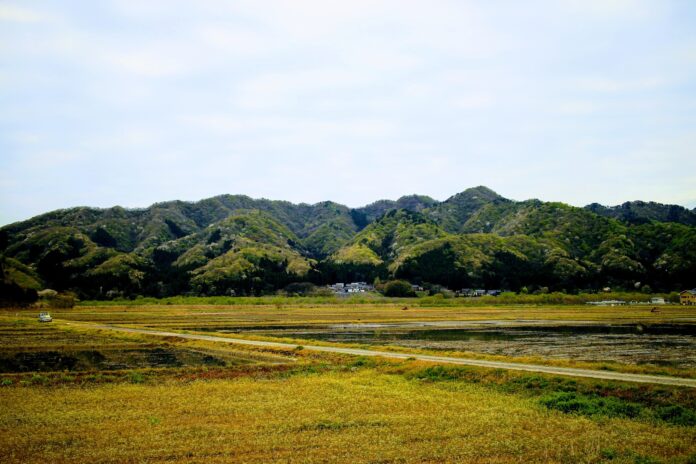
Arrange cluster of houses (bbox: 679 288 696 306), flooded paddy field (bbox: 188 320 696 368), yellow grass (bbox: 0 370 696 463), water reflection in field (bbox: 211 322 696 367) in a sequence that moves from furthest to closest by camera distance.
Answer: cluster of houses (bbox: 679 288 696 306) < water reflection in field (bbox: 211 322 696 367) < flooded paddy field (bbox: 188 320 696 368) < yellow grass (bbox: 0 370 696 463)

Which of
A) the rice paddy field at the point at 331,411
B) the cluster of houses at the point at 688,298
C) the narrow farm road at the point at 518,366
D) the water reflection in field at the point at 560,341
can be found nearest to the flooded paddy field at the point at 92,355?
the rice paddy field at the point at 331,411

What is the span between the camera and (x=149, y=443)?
1777 centimetres

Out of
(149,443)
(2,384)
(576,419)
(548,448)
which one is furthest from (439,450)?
(2,384)

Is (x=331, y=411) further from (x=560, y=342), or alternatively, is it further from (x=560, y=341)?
(x=560, y=341)

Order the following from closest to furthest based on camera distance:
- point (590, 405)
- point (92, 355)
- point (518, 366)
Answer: point (590, 405), point (518, 366), point (92, 355)

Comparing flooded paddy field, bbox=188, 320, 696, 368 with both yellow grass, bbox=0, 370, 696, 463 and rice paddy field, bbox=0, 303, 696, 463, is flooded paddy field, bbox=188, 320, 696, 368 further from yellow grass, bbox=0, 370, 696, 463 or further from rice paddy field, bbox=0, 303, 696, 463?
yellow grass, bbox=0, 370, 696, 463

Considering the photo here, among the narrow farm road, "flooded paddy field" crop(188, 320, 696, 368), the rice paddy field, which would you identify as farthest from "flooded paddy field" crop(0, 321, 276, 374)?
"flooded paddy field" crop(188, 320, 696, 368)

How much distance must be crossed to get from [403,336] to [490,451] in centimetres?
4457

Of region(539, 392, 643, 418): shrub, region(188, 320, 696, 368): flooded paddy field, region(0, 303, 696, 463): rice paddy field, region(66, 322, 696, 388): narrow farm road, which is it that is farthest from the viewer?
region(188, 320, 696, 368): flooded paddy field

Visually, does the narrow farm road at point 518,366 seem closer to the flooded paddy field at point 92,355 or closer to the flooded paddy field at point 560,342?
the flooded paddy field at point 92,355

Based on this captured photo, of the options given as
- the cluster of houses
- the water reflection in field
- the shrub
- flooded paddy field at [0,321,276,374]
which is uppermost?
the shrub

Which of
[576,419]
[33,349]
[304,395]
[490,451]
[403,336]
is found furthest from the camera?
[403,336]

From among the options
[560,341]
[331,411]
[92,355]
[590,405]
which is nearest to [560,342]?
[560,341]

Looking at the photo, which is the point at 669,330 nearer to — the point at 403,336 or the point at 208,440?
the point at 403,336
